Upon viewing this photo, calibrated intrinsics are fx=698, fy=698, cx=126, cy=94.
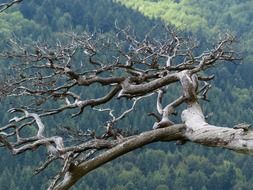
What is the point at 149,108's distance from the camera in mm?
85500

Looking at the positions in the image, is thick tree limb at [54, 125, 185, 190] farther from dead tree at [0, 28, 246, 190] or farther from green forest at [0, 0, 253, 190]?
green forest at [0, 0, 253, 190]

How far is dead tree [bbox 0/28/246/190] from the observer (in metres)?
6.88

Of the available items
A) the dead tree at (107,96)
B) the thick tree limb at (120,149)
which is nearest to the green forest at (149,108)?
the dead tree at (107,96)

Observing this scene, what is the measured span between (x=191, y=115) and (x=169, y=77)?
95 cm

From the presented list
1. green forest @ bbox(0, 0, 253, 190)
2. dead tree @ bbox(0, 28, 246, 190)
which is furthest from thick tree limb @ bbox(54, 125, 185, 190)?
green forest @ bbox(0, 0, 253, 190)

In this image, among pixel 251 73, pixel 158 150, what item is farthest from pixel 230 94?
pixel 158 150

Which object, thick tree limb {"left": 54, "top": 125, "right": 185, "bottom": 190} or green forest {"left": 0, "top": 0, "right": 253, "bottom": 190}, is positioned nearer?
thick tree limb {"left": 54, "top": 125, "right": 185, "bottom": 190}

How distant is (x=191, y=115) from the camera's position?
7.53m

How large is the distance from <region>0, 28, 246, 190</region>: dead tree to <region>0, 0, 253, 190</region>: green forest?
33237 millimetres

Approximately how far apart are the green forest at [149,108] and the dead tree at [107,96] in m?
33.2

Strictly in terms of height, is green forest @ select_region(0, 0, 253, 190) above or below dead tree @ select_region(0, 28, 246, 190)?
below

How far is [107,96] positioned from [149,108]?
7640 cm

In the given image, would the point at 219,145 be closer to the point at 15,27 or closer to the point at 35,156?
the point at 35,156

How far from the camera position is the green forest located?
72.6m
